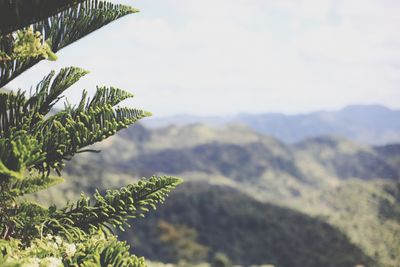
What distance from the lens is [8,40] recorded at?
11.4 feet

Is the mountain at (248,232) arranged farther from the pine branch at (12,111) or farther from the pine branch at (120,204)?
the pine branch at (12,111)

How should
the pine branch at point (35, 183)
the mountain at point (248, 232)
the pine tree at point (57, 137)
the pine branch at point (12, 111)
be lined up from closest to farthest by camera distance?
the pine tree at point (57, 137), the pine branch at point (35, 183), the pine branch at point (12, 111), the mountain at point (248, 232)

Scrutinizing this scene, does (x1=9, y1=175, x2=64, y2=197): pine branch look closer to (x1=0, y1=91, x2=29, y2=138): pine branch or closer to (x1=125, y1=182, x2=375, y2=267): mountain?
(x1=0, y1=91, x2=29, y2=138): pine branch

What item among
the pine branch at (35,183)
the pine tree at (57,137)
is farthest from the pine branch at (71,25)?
the pine branch at (35,183)

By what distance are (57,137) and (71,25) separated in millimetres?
970

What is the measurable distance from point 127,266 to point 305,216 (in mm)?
99402

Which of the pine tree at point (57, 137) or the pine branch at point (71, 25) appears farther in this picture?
the pine branch at point (71, 25)

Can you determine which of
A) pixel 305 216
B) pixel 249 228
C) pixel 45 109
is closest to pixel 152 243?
pixel 249 228

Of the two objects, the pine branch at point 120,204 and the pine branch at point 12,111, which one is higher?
the pine branch at point 12,111

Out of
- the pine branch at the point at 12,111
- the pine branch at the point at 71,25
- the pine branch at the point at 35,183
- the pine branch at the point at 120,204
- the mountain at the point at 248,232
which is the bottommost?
the mountain at the point at 248,232

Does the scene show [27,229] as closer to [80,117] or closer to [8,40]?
[80,117]

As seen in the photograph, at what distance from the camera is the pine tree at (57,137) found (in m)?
3.16

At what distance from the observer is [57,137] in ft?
11.2

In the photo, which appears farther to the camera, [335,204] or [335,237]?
[335,204]
